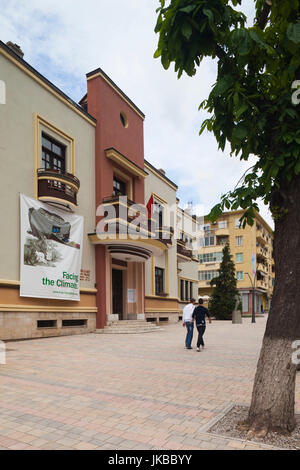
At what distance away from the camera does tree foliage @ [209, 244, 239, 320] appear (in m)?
40.0

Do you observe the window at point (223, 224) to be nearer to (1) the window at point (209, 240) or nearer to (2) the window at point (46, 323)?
(1) the window at point (209, 240)

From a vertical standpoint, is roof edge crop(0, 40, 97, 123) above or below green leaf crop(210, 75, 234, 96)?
above

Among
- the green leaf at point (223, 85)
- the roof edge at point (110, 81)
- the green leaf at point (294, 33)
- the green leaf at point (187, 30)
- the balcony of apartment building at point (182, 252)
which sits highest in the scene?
the roof edge at point (110, 81)

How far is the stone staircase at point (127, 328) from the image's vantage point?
17.5 m

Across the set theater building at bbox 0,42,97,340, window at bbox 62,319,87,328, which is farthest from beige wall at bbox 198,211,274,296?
window at bbox 62,319,87,328

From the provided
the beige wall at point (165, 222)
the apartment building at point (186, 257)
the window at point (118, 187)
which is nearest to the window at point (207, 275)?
the apartment building at point (186, 257)

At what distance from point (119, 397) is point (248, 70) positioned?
16.5 feet

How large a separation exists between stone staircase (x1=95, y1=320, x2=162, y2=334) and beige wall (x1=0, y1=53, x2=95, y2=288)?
7.54 feet

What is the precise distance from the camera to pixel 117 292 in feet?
69.8

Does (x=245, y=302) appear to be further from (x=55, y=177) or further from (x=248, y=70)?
(x=248, y=70)

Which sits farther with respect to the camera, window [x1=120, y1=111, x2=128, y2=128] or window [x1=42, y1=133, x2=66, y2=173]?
window [x1=120, y1=111, x2=128, y2=128]

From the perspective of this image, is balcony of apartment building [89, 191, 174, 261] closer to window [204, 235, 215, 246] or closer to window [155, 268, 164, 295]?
window [155, 268, 164, 295]

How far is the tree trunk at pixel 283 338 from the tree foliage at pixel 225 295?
121 ft
